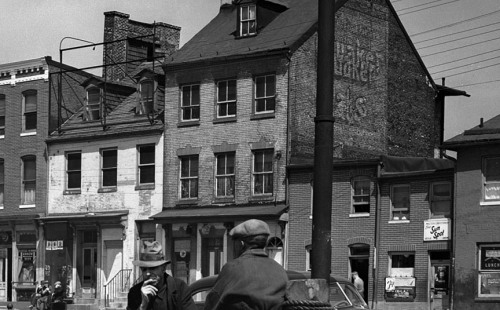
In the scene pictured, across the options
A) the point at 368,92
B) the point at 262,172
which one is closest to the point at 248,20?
the point at 368,92

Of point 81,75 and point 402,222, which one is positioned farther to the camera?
point 81,75

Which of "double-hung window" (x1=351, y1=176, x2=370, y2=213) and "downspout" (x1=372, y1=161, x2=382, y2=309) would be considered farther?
"double-hung window" (x1=351, y1=176, x2=370, y2=213)

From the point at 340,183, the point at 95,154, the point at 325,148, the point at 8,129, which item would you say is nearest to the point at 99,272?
the point at 95,154

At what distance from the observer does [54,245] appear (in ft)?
167

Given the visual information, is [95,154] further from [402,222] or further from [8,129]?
[402,222]

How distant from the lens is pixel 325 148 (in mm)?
8648

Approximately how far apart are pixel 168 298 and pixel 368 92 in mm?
39149

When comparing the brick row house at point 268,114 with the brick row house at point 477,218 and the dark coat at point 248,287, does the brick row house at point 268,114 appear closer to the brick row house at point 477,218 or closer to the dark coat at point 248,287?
the brick row house at point 477,218

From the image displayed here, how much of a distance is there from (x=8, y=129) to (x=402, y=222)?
22.4 m

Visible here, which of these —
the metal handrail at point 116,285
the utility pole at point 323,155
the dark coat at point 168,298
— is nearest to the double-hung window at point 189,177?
the metal handrail at point 116,285

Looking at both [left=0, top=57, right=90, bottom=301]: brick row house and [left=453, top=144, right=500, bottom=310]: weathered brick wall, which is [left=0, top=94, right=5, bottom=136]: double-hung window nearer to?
[left=0, top=57, right=90, bottom=301]: brick row house

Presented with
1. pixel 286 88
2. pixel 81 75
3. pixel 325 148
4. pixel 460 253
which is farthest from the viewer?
pixel 81 75

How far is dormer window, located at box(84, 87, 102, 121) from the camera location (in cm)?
5172

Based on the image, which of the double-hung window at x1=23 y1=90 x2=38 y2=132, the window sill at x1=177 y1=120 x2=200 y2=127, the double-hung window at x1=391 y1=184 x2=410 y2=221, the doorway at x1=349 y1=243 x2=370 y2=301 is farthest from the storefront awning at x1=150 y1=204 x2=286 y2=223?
the double-hung window at x1=23 y1=90 x2=38 y2=132
